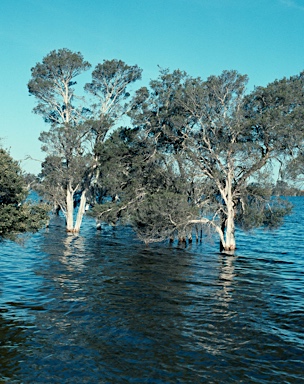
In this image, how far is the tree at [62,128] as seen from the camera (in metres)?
37.6

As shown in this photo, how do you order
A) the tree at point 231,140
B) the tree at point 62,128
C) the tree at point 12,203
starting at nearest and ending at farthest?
the tree at point 12,203, the tree at point 231,140, the tree at point 62,128

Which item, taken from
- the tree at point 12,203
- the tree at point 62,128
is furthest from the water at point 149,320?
the tree at point 62,128

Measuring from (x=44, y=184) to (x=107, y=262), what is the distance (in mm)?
20680

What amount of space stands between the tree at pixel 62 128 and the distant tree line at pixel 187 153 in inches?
4.5

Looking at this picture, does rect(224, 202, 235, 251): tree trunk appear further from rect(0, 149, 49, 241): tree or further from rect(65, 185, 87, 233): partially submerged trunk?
rect(65, 185, 87, 233): partially submerged trunk

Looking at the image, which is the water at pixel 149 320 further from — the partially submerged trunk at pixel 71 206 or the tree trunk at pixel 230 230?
the partially submerged trunk at pixel 71 206

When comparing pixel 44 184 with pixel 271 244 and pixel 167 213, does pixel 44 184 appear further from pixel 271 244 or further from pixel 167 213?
pixel 271 244

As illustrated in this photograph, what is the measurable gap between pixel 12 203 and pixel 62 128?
2151cm

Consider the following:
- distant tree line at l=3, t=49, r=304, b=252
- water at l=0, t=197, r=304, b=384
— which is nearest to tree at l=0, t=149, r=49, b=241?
water at l=0, t=197, r=304, b=384

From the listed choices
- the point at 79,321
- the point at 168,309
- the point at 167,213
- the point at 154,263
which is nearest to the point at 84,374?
the point at 79,321

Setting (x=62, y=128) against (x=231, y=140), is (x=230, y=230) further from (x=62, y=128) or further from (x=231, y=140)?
(x=62, y=128)

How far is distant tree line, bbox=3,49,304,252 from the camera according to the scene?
27031 millimetres

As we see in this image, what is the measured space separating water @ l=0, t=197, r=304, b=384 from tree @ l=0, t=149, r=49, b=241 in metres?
2.92

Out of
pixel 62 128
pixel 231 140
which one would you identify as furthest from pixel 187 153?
pixel 62 128
